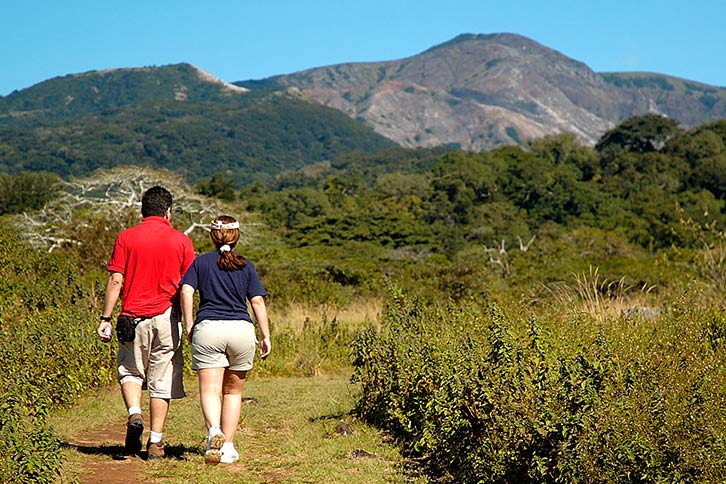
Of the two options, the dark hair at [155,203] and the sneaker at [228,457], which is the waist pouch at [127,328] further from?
the sneaker at [228,457]

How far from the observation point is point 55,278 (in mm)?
13336

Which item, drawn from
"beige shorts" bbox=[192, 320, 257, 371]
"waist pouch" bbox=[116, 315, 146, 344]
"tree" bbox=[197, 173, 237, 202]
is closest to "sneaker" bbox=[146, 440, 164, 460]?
"beige shorts" bbox=[192, 320, 257, 371]

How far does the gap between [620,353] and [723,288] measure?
268 inches

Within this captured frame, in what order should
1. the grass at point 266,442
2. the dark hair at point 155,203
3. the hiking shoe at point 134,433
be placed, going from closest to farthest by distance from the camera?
the grass at point 266,442
the hiking shoe at point 134,433
the dark hair at point 155,203

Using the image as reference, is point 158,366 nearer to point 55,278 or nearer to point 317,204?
point 55,278

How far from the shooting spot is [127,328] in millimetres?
6281

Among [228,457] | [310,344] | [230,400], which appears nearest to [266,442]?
[228,457]

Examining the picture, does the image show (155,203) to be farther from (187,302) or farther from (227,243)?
(187,302)

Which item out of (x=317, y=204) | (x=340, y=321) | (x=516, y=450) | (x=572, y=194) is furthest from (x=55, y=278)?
(x=317, y=204)

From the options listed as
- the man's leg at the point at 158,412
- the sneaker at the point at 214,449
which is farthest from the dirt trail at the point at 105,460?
the sneaker at the point at 214,449

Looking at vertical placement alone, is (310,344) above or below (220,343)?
below

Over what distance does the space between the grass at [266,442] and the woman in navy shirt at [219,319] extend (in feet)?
1.11

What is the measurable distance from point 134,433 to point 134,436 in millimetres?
27

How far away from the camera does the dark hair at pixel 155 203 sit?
6539 mm
